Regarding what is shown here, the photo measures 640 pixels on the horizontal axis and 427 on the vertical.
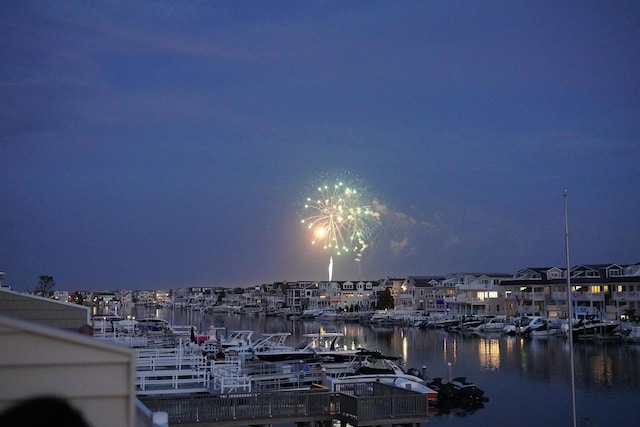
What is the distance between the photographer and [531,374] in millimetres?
48688

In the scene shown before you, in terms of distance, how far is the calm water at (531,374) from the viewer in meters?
34.6

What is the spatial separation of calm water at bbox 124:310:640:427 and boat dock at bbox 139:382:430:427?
14829mm

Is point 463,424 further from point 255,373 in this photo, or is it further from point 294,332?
point 294,332

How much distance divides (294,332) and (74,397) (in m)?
96.5

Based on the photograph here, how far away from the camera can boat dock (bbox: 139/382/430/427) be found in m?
18.9

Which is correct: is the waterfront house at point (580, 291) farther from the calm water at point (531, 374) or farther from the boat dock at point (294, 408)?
the boat dock at point (294, 408)

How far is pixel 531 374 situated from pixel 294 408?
3343cm

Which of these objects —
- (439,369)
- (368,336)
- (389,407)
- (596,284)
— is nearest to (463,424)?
(389,407)

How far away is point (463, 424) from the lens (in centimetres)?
3322

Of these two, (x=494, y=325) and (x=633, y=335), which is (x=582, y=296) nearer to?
(x=494, y=325)

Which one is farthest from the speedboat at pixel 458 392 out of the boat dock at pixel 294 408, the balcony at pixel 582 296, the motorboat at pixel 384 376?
the balcony at pixel 582 296

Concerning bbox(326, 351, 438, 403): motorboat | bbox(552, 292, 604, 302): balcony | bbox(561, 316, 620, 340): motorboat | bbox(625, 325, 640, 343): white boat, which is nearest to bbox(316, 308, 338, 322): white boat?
bbox(552, 292, 604, 302): balcony

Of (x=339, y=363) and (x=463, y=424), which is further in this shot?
(x=339, y=363)

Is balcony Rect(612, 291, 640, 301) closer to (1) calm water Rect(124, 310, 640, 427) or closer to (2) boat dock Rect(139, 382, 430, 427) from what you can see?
(1) calm water Rect(124, 310, 640, 427)
